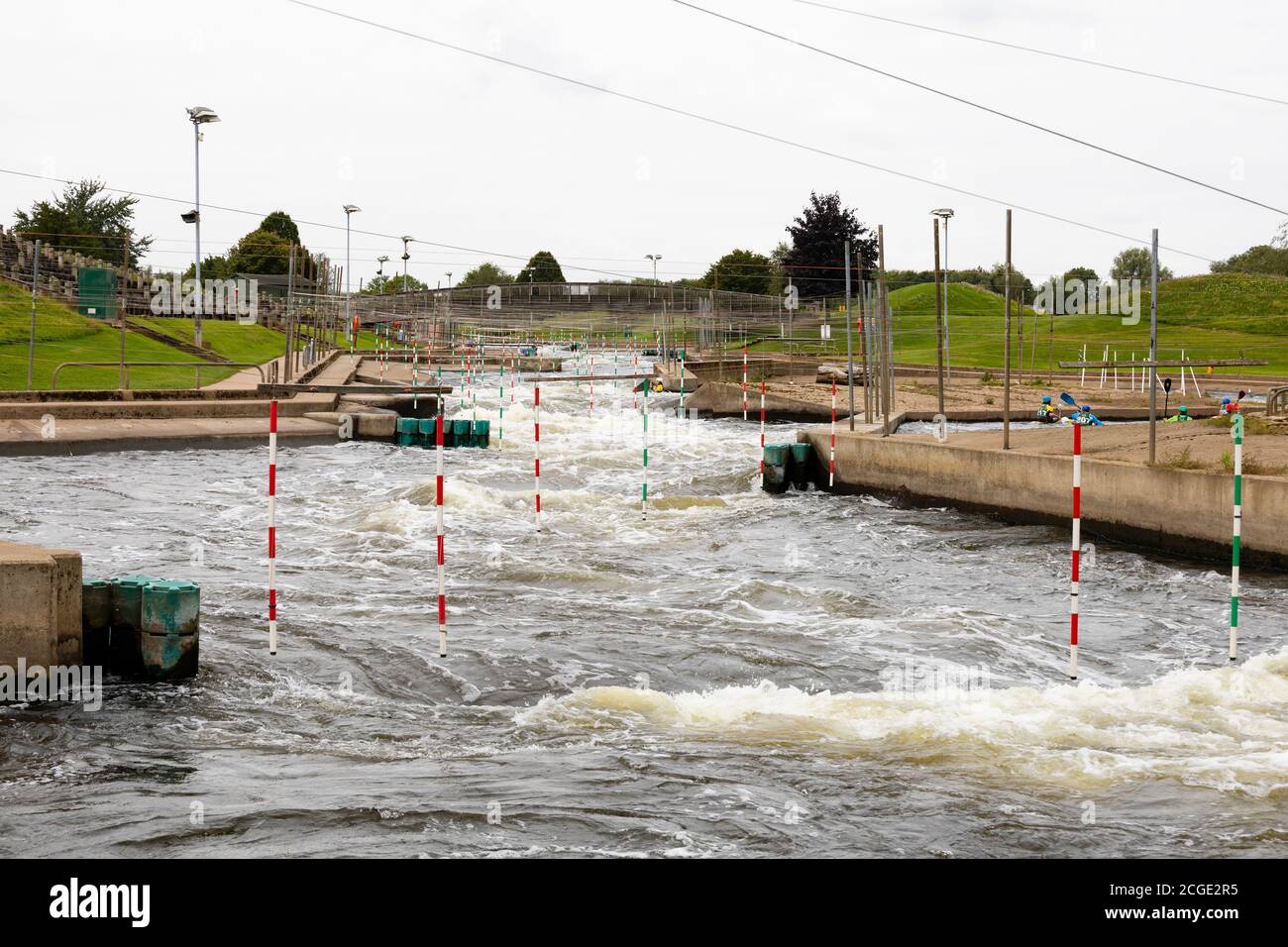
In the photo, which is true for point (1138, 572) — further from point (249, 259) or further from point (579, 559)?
point (249, 259)

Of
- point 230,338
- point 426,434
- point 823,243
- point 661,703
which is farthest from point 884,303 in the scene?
point 823,243

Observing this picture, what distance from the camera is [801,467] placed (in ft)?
80.6

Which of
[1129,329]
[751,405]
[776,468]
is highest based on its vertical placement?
[1129,329]

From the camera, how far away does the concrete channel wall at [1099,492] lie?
15430mm

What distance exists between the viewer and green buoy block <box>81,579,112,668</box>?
10.1m

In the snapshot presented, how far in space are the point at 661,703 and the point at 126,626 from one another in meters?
3.96

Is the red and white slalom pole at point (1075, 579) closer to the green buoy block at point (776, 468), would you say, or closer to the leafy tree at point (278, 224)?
the green buoy block at point (776, 468)

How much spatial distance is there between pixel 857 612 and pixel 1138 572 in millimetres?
4030

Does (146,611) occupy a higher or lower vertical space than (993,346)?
lower

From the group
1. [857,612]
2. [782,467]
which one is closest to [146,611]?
[857,612]

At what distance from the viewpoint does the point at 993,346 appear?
2469 inches

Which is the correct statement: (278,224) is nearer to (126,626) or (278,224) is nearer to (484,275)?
(484,275)

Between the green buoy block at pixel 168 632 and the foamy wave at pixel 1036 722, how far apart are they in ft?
8.55

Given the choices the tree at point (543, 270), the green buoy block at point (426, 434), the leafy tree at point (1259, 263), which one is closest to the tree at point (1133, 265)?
the leafy tree at point (1259, 263)
